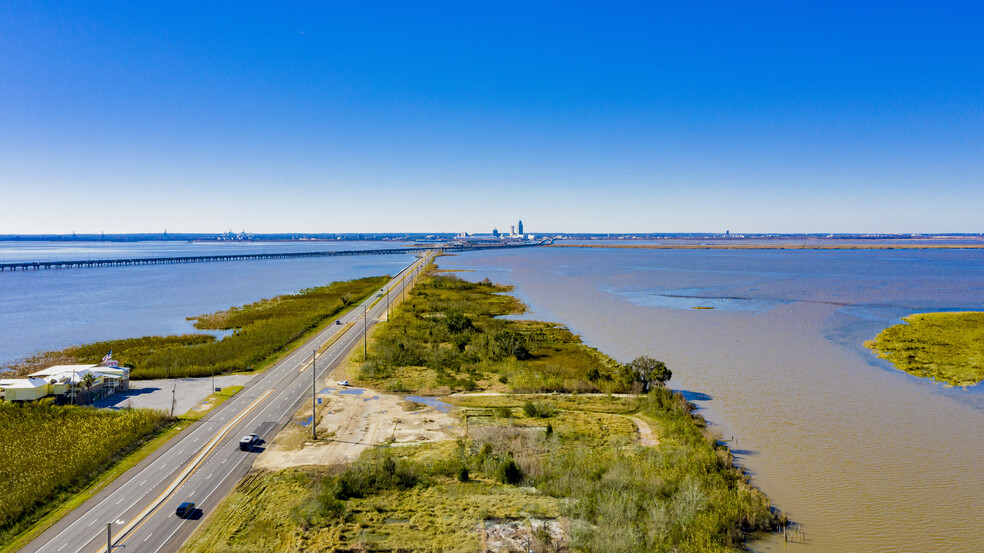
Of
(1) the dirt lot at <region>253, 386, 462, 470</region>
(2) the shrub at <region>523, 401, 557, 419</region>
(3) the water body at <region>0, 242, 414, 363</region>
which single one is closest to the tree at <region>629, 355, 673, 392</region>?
(2) the shrub at <region>523, 401, 557, 419</region>

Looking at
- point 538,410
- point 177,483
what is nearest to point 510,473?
point 538,410

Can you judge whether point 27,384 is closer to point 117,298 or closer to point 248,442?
point 248,442

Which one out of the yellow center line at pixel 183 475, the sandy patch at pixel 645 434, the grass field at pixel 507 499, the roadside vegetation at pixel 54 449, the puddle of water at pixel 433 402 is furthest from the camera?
the puddle of water at pixel 433 402

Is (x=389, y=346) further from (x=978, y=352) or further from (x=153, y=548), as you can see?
(x=978, y=352)

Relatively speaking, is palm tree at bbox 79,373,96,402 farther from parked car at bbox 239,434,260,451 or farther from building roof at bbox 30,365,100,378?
parked car at bbox 239,434,260,451

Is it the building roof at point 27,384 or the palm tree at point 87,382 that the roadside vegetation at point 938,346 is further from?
the building roof at point 27,384

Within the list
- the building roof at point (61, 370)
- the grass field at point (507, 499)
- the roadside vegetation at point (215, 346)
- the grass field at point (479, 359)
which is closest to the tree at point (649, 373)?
the grass field at point (479, 359)
